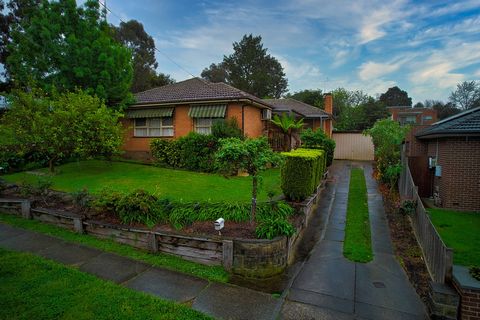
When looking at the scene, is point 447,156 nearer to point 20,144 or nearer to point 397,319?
point 397,319

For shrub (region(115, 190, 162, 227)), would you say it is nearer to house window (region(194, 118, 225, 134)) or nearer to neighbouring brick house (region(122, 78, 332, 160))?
neighbouring brick house (region(122, 78, 332, 160))

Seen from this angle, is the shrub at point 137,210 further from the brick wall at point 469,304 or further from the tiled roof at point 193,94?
the tiled roof at point 193,94

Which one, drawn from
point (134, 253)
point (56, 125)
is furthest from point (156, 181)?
point (134, 253)

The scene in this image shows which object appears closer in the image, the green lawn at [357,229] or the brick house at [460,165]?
the green lawn at [357,229]

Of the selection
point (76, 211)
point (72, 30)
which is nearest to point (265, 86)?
point (72, 30)

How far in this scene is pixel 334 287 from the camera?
17.0 ft

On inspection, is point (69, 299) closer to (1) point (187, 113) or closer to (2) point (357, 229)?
(2) point (357, 229)

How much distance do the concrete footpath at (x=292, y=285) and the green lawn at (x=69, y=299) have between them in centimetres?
30

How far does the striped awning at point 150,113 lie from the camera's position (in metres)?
17.3

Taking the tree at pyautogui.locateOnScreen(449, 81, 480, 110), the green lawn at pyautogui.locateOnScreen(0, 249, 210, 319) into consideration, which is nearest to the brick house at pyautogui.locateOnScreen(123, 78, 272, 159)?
the green lawn at pyautogui.locateOnScreen(0, 249, 210, 319)

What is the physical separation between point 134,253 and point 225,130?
361 inches

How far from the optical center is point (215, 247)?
5.63 meters

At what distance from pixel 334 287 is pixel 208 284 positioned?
7.76 feet

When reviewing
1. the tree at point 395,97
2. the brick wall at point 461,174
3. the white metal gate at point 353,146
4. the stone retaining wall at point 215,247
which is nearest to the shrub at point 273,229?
the stone retaining wall at point 215,247
